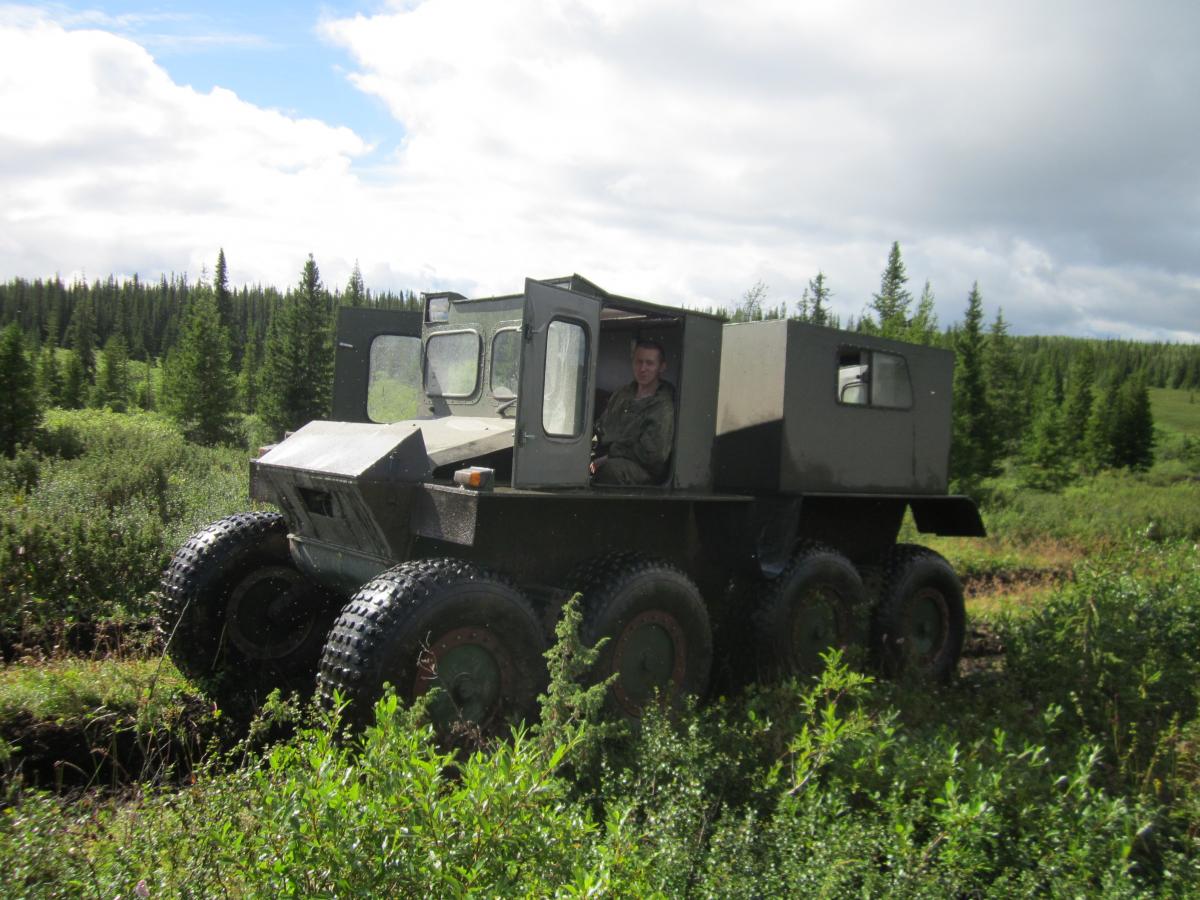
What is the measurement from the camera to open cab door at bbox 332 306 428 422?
703 centimetres

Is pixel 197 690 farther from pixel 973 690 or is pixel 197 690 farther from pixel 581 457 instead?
pixel 973 690

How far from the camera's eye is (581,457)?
5555mm

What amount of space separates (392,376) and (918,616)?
16.8 ft

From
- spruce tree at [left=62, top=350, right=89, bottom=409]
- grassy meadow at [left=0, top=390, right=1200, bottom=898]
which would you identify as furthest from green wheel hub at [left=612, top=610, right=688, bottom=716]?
spruce tree at [left=62, top=350, right=89, bottom=409]

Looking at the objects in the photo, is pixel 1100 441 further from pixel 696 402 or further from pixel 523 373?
pixel 523 373

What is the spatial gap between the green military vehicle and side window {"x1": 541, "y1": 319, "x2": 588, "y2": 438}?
0.01m

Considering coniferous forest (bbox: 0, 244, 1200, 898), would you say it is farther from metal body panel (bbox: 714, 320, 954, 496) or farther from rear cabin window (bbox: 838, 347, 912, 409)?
rear cabin window (bbox: 838, 347, 912, 409)

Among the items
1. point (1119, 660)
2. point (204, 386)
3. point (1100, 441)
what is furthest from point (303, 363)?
point (1100, 441)

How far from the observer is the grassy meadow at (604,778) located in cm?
256

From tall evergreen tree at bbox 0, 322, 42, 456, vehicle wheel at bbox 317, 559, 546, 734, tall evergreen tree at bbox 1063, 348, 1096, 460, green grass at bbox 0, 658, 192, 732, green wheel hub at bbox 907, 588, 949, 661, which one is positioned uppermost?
tall evergreen tree at bbox 1063, 348, 1096, 460

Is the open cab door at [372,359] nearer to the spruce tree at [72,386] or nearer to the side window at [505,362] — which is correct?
the side window at [505,362]

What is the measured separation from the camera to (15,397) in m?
18.7

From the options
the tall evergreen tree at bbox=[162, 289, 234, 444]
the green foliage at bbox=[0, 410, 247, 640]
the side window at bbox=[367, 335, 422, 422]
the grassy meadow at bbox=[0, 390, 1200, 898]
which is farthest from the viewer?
the tall evergreen tree at bbox=[162, 289, 234, 444]

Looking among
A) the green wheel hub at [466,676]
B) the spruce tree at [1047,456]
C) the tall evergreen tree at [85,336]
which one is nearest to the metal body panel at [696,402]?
the green wheel hub at [466,676]
